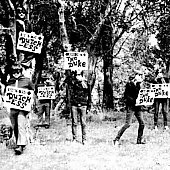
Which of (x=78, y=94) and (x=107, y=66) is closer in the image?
(x=78, y=94)

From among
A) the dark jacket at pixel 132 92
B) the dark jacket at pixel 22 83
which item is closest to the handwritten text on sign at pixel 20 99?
the dark jacket at pixel 22 83

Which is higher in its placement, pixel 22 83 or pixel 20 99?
pixel 22 83

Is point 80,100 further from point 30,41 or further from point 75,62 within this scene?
point 30,41

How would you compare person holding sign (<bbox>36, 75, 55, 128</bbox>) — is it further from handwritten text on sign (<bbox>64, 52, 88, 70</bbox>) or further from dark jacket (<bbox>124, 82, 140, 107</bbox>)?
dark jacket (<bbox>124, 82, 140, 107</bbox>)

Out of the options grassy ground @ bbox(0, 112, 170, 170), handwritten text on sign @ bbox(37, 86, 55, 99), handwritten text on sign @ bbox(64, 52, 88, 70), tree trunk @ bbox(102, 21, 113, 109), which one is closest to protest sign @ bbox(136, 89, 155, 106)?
grassy ground @ bbox(0, 112, 170, 170)

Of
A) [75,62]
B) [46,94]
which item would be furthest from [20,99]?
[46,94]

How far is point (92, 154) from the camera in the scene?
9000 mm

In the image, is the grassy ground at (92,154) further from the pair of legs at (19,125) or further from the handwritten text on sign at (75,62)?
the handwritten text on sign at (75,62)

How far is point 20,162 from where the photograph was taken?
27.6 ft

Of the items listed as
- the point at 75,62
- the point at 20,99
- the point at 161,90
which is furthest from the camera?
the point at 161,90

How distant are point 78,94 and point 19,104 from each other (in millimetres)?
1882

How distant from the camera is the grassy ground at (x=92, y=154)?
26.3 feet

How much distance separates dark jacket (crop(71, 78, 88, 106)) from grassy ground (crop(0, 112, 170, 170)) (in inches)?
43.5

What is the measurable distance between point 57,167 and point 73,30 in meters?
12.3
